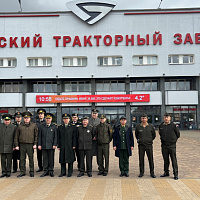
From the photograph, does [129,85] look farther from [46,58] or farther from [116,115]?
[46,58]

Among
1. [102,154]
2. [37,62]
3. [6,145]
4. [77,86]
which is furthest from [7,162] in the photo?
[37,62]

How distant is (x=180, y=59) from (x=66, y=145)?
25197 mm

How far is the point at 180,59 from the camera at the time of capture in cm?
2891

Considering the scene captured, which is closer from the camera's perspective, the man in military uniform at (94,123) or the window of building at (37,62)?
the man in military uniform at (94,123)

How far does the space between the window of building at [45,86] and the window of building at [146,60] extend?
1113 cm

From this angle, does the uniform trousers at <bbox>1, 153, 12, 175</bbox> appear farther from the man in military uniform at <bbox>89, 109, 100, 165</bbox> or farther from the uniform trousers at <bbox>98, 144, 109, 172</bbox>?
the uniform trousers at <bbox>98, 144, 109, 172</bbox>

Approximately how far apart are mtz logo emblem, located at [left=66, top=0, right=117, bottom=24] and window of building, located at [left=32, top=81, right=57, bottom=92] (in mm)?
9388

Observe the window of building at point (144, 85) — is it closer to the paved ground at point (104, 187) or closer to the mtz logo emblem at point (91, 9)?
the mtz logo emblem at point (91, 9)

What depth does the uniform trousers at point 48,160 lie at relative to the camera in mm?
7406

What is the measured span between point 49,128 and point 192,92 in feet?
82.3

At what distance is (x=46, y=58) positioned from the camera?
97.3 feet

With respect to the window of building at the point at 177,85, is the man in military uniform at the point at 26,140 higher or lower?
lower

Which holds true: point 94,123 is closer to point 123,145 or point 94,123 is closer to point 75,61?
point 123,145

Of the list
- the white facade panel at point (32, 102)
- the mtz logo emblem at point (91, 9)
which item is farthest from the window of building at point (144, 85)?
the white facade panel at point (32, 102)
